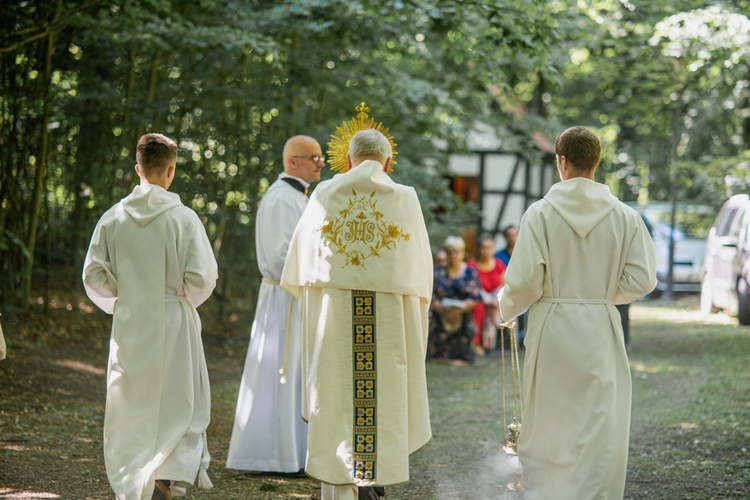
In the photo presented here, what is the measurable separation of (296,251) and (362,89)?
8639 millimetres

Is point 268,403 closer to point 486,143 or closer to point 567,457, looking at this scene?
point 567,457

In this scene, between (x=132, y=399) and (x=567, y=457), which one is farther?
(x=132, y=399)

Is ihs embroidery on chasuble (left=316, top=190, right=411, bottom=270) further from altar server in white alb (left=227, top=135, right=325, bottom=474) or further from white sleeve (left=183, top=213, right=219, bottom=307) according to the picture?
altar server in white alb (left=227, top=135, right=325, bottom=474)

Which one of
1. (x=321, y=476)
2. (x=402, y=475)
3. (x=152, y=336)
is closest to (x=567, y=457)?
(x=402, y=475)

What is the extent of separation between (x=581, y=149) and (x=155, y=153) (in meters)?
2.33

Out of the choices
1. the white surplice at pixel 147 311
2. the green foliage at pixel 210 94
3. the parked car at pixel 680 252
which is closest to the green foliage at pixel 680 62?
the green foliage at pixel 210 94

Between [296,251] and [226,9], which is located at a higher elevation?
[226,9]

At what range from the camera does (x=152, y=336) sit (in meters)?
5.66

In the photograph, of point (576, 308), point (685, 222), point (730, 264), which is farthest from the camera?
point (685, 222)

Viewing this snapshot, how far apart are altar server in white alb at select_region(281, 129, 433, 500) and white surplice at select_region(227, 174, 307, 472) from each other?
120 centimetres

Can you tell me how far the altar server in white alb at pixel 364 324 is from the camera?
5.65 m

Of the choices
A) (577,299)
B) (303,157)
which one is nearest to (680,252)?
(303,157)

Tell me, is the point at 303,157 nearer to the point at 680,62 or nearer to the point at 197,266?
the point at 197,266

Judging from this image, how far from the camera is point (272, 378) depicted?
7047 millimetres
